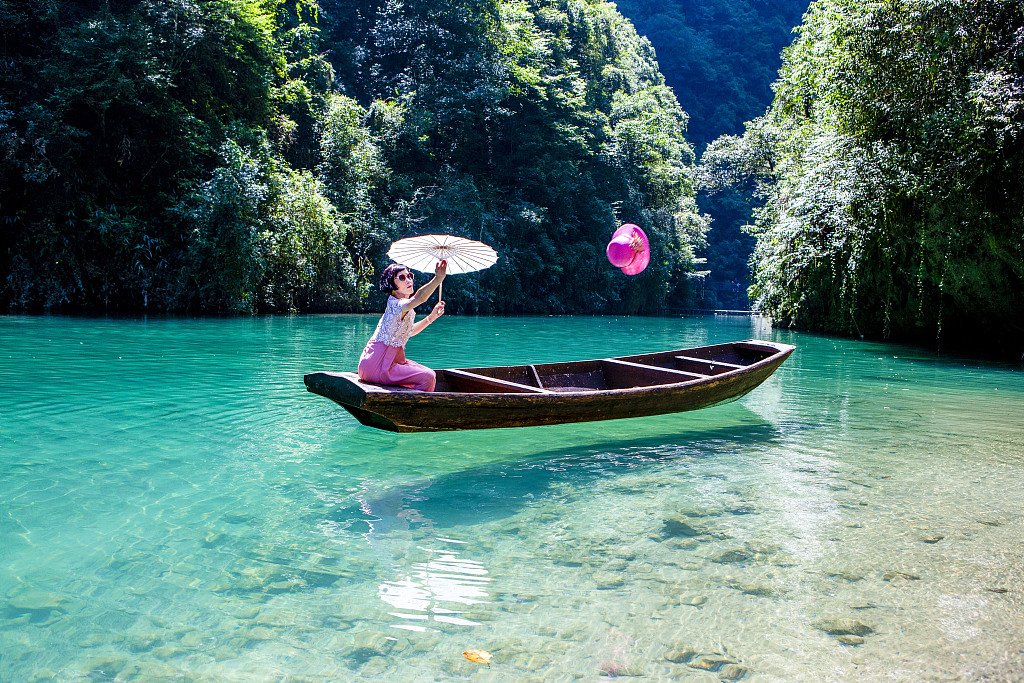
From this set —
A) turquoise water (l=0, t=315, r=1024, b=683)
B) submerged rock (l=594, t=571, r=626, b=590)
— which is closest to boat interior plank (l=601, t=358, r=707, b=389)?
turquoise water (l=0, t=315, r=1024, b=683)

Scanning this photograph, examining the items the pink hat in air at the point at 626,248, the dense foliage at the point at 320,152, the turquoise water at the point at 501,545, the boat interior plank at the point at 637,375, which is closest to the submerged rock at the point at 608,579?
the turquoise water at the point at 501,545

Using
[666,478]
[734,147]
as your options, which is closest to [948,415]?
[666,478]

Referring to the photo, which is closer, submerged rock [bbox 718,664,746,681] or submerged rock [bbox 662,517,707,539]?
submerged rock [bbox 718,664,746,681]

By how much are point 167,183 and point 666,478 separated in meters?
20.8

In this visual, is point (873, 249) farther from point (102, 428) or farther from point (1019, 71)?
point (102, 428)

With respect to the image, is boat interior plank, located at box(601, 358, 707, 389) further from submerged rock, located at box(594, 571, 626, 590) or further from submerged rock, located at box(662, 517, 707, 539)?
submerged rock, located at box(594, 571, 626, 590)

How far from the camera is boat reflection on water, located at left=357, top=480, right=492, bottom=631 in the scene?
3080 mm

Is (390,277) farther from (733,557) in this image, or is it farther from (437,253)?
(733,557)

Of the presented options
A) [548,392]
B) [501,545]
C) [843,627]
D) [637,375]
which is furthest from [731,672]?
[637,375]

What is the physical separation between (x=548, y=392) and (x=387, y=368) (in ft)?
4.22

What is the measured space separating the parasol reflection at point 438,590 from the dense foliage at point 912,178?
1253 cm

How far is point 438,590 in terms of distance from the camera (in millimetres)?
3285

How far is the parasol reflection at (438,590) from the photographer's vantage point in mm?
3045

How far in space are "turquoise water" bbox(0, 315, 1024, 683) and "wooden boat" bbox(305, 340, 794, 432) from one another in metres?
0.33
